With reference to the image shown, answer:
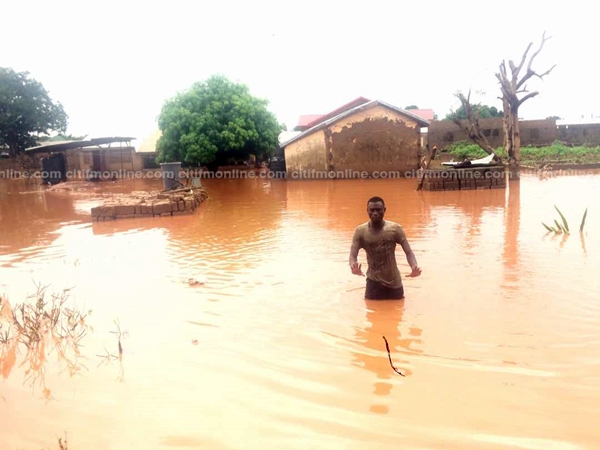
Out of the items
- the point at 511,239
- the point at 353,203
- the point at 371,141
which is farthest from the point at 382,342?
the point at 371,141

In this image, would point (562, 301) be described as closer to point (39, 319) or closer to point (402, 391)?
point (402, 391)

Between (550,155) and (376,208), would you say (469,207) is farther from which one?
(550,155)

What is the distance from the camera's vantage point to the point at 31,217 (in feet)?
46.2

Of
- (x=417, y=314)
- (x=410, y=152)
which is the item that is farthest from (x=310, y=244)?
(x=410, y=152)

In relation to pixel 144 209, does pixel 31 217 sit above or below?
below

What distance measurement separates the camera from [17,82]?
131 ft

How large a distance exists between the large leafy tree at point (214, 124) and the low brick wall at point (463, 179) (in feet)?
39.2

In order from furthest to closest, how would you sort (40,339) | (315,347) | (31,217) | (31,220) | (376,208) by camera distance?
(31,217)
(31,220)
(376,208)
(40,339)
(315,347)

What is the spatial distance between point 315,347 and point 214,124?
22539 mm

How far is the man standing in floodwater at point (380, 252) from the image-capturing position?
4941mm

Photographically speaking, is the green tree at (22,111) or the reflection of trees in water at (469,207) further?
the green tree at (22,111)

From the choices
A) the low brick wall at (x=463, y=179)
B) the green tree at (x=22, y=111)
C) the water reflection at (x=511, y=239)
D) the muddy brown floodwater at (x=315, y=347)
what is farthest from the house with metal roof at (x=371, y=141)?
the green tree at (x=22, y=111)

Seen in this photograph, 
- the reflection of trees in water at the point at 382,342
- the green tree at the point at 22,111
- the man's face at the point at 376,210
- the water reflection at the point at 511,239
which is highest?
the green tree at the point at 22,111

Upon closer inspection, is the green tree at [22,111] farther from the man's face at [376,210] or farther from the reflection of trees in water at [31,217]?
the man's face at [376,210]
